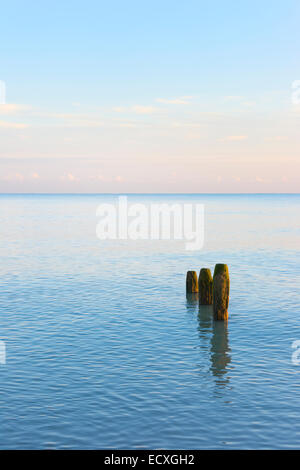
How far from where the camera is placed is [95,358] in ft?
69.5

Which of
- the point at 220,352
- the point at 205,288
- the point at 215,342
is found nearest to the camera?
the point at 220,352

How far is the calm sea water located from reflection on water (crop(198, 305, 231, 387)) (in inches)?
2.4

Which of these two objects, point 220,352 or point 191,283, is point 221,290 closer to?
point 220,352

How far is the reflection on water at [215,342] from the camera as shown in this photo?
1973 centimetres

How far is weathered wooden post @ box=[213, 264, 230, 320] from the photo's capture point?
26.7 m

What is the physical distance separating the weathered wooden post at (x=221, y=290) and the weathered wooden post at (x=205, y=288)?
3.35m

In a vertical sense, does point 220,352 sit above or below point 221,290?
below

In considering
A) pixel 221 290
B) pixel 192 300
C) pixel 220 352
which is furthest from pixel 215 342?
pixel 192 300

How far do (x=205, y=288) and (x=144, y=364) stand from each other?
37.4 feet

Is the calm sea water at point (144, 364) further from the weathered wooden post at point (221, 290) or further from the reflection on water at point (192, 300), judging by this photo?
the weathered wooden post at point (221, 290)

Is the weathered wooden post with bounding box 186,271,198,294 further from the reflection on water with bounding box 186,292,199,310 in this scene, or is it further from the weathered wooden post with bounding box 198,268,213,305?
the weathered wooden post with bounding box 198,268,213,305

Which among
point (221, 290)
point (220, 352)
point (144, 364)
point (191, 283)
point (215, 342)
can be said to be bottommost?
point (144, 364)

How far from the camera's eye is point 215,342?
23953 millimetres

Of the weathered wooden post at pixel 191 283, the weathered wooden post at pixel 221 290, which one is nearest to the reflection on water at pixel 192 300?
the weathered wooden post at pixel 191 283
